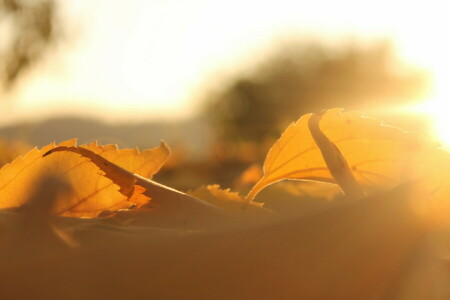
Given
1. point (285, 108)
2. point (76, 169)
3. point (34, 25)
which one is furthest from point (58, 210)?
point (285, 108)

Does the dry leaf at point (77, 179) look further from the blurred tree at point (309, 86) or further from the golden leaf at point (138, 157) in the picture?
the blurred tree at point (309, 86)

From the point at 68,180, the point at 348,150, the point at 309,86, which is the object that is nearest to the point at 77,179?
the point at 68,180

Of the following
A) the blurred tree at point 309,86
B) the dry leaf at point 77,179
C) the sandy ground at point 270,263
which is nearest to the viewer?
the sandy ground at point 270,263

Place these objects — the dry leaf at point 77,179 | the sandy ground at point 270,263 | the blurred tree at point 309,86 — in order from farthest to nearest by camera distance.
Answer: the blurred tree at point 309,86, the dry leaf at point 77,179, the sandy ground at point 270,263

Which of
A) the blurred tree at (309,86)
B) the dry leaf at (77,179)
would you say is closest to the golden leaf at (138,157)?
the dry leaf at (77,179)

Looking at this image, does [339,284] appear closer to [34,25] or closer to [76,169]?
[76,169]

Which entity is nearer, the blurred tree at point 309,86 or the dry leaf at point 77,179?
the dry leaf at point 77,179

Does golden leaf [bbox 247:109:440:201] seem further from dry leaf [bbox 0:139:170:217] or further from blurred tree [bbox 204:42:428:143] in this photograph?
blurred tree [bbox 204:42:428:143]

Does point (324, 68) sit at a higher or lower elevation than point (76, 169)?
lower
